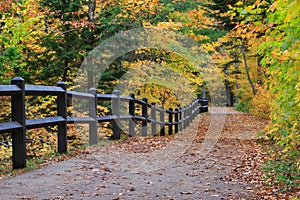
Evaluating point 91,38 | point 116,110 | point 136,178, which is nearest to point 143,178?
point 136,178

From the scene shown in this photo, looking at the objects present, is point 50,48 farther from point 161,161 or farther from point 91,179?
point 91,179

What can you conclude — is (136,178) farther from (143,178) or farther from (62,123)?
(62,123)

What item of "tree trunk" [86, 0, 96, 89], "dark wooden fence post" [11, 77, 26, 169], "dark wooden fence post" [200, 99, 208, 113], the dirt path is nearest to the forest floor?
the dirt path

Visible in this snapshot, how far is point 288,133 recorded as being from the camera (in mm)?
7273

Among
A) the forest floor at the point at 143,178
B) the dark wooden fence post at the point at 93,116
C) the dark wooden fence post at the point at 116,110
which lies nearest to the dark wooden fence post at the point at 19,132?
the forest floor at the point at 143,178

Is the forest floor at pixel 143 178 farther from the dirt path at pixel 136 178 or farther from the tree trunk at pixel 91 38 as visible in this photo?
the tree trunk at pixel 91 38

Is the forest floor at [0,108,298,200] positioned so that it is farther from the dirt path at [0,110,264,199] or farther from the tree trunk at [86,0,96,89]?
the tree trunk at [86,0,96,89]

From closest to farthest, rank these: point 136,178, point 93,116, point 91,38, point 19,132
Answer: point 136,178, point 19,132, point 93,116, point 91,38

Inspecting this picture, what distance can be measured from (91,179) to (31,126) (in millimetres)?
1578

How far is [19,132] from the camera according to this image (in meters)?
6.17

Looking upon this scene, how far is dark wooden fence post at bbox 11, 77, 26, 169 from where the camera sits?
617 centimetres

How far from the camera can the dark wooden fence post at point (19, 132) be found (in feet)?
20.2

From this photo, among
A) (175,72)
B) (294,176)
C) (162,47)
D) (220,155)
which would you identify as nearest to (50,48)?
(162,47)

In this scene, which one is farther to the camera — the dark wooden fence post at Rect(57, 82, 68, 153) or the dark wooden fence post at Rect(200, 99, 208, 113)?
the dark wooden fence post at Rect(200, 99, 208, 113)
